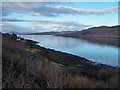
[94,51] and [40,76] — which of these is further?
[94,51]

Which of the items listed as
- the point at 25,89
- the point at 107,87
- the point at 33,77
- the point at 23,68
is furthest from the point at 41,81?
the point at 107,87

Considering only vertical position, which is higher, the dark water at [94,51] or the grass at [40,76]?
the grass at [40,76]

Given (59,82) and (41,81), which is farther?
(41,81)

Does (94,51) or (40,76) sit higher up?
(40,76)

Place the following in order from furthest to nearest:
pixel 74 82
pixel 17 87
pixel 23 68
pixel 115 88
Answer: pixel 23 68
pixel 74 82
pixel 115 88
pixel 17 87

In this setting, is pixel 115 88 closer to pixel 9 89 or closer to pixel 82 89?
pixel 82 89

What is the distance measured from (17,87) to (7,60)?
2.99m

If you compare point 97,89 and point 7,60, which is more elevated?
point 7,60

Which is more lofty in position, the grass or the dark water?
the grass

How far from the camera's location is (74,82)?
206 inches

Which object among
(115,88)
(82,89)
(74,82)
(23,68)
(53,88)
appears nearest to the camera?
(53,88)

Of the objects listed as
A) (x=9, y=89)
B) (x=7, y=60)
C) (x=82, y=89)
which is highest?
(x=7, y=60)

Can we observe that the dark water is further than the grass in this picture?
Yes

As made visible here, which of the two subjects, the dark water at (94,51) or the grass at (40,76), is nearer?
the grass at (40,76)
